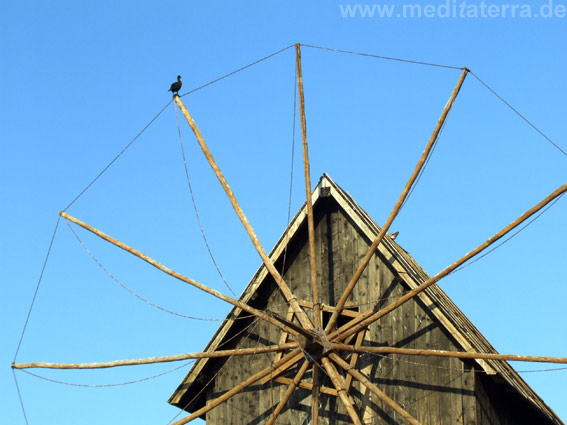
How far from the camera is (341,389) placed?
20.6m

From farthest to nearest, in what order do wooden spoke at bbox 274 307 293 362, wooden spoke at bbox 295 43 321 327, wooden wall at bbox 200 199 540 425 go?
wooden spoke at bbox 274 307 293 362, wooden spoke at bbox 295 43 321 327, wooden wall at bbox 200 199 540 425

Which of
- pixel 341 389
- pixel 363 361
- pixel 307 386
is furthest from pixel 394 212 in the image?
pixel 307 386

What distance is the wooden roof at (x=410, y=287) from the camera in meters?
21.0

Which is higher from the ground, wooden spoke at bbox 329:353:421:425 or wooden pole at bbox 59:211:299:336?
wooden pole at bbox 59:211:299:336

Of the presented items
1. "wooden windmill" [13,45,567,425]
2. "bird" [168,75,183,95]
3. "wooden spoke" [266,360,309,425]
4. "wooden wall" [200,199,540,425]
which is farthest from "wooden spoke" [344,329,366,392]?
"bird" [168,75,183,95]

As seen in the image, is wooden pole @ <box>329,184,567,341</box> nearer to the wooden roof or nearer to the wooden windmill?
the wooden windmill

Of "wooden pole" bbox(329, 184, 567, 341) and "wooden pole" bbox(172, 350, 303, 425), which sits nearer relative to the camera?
"wooden pole" bbox(329, 184, 567, 341)

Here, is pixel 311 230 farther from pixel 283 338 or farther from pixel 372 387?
pixel 372 387

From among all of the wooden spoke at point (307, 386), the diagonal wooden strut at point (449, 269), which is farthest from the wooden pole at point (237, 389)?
the diagonal wooden strut at point (449, 269)

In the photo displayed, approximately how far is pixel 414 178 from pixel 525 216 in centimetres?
218

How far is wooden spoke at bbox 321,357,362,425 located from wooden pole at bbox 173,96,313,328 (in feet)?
2.41

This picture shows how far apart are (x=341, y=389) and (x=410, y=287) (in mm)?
2364

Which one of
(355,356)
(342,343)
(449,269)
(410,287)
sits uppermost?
(410,287)

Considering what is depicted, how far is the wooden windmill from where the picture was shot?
68.8 ft
